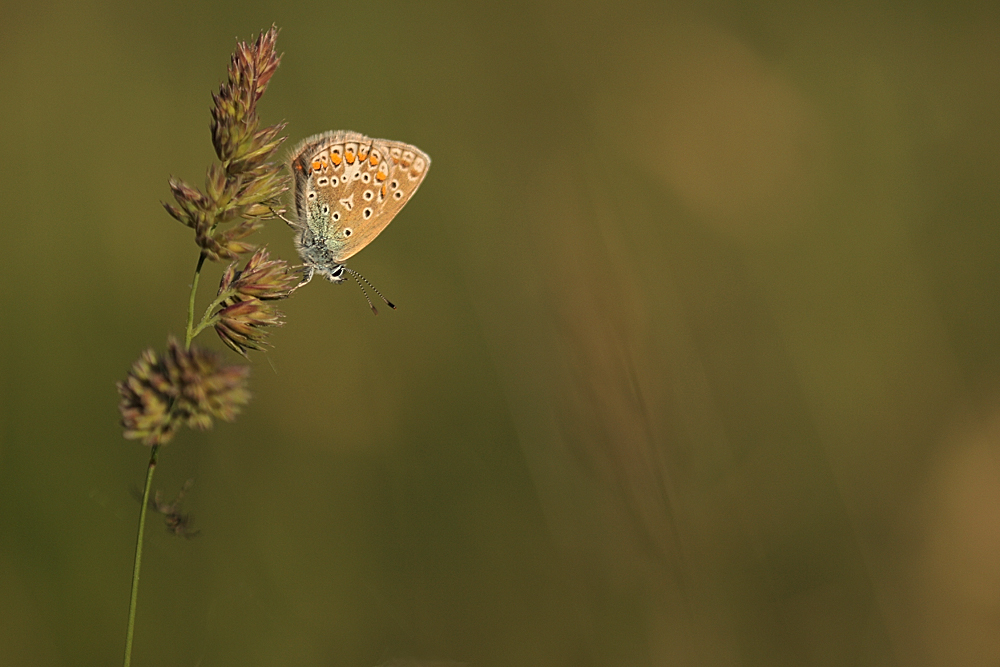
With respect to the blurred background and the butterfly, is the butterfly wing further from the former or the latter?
the blurred background

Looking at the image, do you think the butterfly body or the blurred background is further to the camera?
the blurred background

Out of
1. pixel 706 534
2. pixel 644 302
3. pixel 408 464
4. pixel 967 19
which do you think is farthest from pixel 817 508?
pixel 967 19

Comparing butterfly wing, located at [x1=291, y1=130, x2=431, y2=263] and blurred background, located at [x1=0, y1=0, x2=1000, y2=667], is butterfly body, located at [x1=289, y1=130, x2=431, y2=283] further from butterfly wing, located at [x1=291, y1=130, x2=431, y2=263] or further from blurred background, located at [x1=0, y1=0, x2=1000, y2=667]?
blurred background, located at [x1=0, y1=0, x2=1000, y2=667]

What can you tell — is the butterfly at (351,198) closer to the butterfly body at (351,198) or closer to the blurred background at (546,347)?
the butterfly body at (351,198)

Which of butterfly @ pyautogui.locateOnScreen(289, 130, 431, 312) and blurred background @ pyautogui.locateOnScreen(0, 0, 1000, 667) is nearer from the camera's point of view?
butterfly @ pyautogui.locateOnScreen(289, 130, 431, 312)

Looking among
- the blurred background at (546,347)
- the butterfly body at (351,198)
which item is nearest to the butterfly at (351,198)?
the butterfly body at (351,198)

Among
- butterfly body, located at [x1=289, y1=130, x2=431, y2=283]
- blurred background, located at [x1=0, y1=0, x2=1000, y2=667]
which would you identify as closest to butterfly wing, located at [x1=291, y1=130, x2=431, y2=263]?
butterfly body, located at [x1=289, y1=130, x2=431, y2=283]

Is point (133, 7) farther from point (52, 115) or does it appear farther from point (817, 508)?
point (817, 508)
